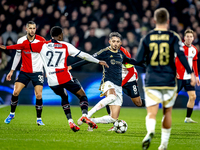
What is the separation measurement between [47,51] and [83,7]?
722 centimetres

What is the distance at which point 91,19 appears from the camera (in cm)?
1247

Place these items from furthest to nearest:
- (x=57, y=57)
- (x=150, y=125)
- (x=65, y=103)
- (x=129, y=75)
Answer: (x=129, y=75) → (x=65, y=103) → (x=57, y=57) → (x=150, y=125)

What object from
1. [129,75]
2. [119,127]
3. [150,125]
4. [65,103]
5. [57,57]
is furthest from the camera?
[129,75]

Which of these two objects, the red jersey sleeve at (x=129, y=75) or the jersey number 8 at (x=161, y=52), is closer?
the jersey number 8 at (x=161, y=52)

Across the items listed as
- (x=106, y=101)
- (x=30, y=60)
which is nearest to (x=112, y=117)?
(x=106, y=101)

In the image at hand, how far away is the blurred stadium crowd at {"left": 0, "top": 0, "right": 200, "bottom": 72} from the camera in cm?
1178

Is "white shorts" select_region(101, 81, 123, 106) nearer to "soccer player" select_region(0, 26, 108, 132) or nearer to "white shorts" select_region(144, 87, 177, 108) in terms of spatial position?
"soccer player" select_region(0, 26, 108, 132)

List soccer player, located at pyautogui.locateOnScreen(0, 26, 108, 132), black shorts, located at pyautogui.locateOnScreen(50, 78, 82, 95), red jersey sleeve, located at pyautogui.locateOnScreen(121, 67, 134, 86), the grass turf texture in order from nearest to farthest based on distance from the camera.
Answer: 1. the grass turf texture
2. soccer player, located at pyautogui.locateOnScreen(0, 26, 108, 132)
3. black shorts, located at pyautogui.locateOnScreen(50, 78, 82, 95)
4. red jersey sleeve, located at pyautogui.locateOnScreen(121, 67, 134, 86)

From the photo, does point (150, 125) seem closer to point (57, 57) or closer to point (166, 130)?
point (166, 130)

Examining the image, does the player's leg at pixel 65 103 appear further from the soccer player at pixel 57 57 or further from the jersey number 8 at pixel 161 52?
the jersey number 8 at pixel 161 52

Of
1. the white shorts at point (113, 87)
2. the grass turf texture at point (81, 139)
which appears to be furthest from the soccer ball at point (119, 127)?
the white shorts at point (113, 87)

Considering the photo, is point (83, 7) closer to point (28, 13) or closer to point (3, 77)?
point (28, 13)

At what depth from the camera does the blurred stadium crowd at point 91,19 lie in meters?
11.8

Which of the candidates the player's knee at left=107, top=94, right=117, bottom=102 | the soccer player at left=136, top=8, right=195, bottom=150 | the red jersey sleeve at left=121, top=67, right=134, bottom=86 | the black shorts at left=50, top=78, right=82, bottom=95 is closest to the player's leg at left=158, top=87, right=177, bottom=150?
the soccer player at left=136, top=8, right=195, bottom=150
